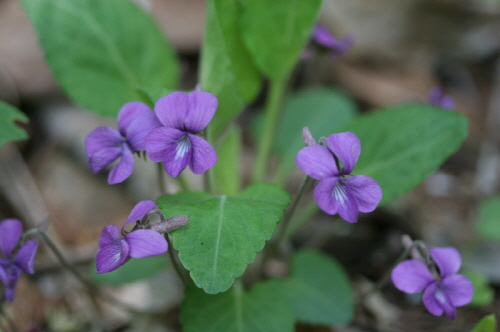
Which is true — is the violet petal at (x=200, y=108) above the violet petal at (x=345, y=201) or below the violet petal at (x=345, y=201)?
above

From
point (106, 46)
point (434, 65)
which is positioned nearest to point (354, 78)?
point (434, 65)

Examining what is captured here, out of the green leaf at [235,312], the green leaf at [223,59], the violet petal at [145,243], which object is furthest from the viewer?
the green leaf at [223,59]

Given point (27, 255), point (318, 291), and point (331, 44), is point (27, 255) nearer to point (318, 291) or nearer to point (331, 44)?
point (318, 291)

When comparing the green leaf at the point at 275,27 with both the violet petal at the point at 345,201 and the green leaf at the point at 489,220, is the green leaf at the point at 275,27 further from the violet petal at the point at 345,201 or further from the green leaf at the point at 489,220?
the green leaf at the point at 489,220

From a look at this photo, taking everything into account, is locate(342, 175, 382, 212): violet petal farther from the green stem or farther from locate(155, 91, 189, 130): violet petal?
Result: the green stem

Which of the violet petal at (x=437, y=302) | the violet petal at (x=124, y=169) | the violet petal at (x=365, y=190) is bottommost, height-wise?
the violet petal at (x=437, y=302)

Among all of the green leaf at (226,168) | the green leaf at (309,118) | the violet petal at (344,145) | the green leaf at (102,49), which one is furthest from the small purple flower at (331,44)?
the violet petal at (344,145)

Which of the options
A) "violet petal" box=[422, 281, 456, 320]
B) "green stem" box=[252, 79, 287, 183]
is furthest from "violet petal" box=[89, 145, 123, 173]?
"violet petal" box=[422, 281, 456, 320]
